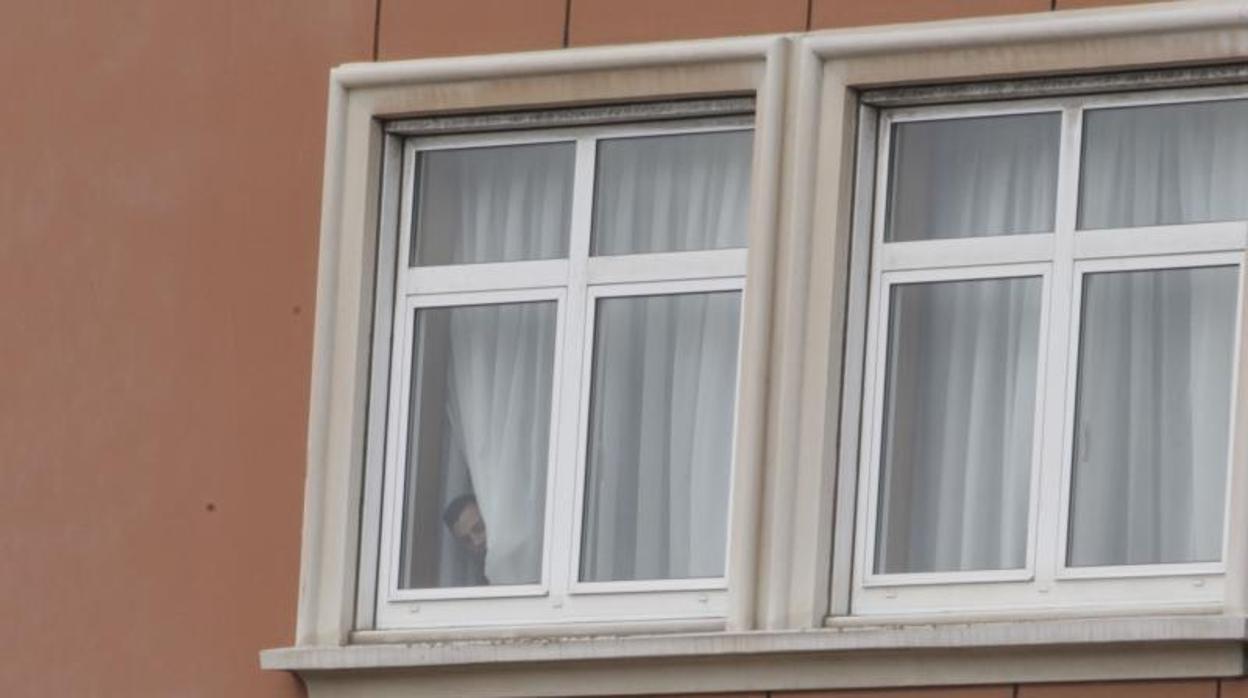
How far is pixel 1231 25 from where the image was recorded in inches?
506

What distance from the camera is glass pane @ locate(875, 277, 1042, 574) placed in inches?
519

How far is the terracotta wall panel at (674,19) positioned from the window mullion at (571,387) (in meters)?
0.33

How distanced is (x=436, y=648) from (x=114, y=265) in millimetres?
1633

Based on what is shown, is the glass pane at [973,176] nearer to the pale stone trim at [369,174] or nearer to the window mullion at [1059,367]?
the window mullion at [1059,367]

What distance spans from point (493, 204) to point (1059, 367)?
1829 mm

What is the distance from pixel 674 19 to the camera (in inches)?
539

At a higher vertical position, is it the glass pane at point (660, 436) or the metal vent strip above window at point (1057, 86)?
the metal vent strip above window at point (1057, 86)

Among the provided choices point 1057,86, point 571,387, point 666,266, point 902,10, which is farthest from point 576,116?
point 1057,86

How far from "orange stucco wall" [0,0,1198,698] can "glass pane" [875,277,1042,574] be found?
1109mm

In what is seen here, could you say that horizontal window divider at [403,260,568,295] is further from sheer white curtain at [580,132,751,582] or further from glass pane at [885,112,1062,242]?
→ glass pane at [885,112,1062,242]

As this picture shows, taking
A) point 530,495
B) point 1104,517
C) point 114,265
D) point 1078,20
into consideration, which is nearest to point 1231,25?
point 1078,20

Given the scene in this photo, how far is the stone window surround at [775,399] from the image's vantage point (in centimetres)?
1277

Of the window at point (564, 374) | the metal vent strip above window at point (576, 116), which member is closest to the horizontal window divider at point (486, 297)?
the window at point (564, 374)

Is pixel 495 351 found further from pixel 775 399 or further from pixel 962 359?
pixel 962 359
